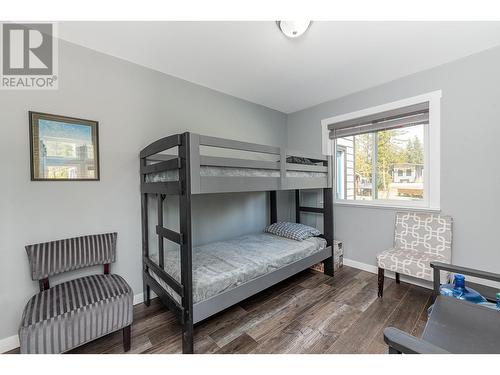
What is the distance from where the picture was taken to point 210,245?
2.42 m

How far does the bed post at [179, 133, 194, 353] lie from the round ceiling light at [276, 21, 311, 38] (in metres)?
1.08

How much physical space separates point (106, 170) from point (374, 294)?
2.85 m

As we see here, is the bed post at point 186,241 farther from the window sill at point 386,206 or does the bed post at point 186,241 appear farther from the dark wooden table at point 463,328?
the window sill at point 386,206

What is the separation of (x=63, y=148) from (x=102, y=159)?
0.87 feet

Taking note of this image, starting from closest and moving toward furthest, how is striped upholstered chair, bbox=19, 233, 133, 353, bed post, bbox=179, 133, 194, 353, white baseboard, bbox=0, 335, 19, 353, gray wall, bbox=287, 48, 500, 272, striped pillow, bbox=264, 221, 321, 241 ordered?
striped upholstered chair, bbox=19, 233, 133, 353
bed post, bbox=179, 133, 194, 353
white baseboard, bbox=0, 335, 19, 353
gray wall, bbox=287, 48, 500, 272
striped pillow, bbox=264, 221, 321, 241

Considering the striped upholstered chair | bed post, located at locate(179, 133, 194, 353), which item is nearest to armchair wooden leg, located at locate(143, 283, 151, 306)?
the striped upholstered chair

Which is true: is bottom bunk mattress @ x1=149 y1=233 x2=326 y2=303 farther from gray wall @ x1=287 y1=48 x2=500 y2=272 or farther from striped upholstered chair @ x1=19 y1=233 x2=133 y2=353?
gray wall @ x1=287 y1=48 x2=500 y2=272

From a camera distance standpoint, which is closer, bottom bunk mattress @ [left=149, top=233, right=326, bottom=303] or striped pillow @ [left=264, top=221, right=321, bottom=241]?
bottom bunk mattress @ [left=149, top=233, right=326, bottom=303]

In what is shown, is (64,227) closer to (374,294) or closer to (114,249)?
(114,249)

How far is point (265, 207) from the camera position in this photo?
3.23m

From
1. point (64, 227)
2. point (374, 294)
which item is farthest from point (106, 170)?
point (374, 294)

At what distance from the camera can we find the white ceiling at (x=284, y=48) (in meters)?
1.61

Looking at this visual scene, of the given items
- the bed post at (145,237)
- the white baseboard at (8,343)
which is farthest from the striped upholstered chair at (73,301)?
the white baseboard at (8,343)

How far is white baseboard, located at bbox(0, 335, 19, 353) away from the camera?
4.85 ft
